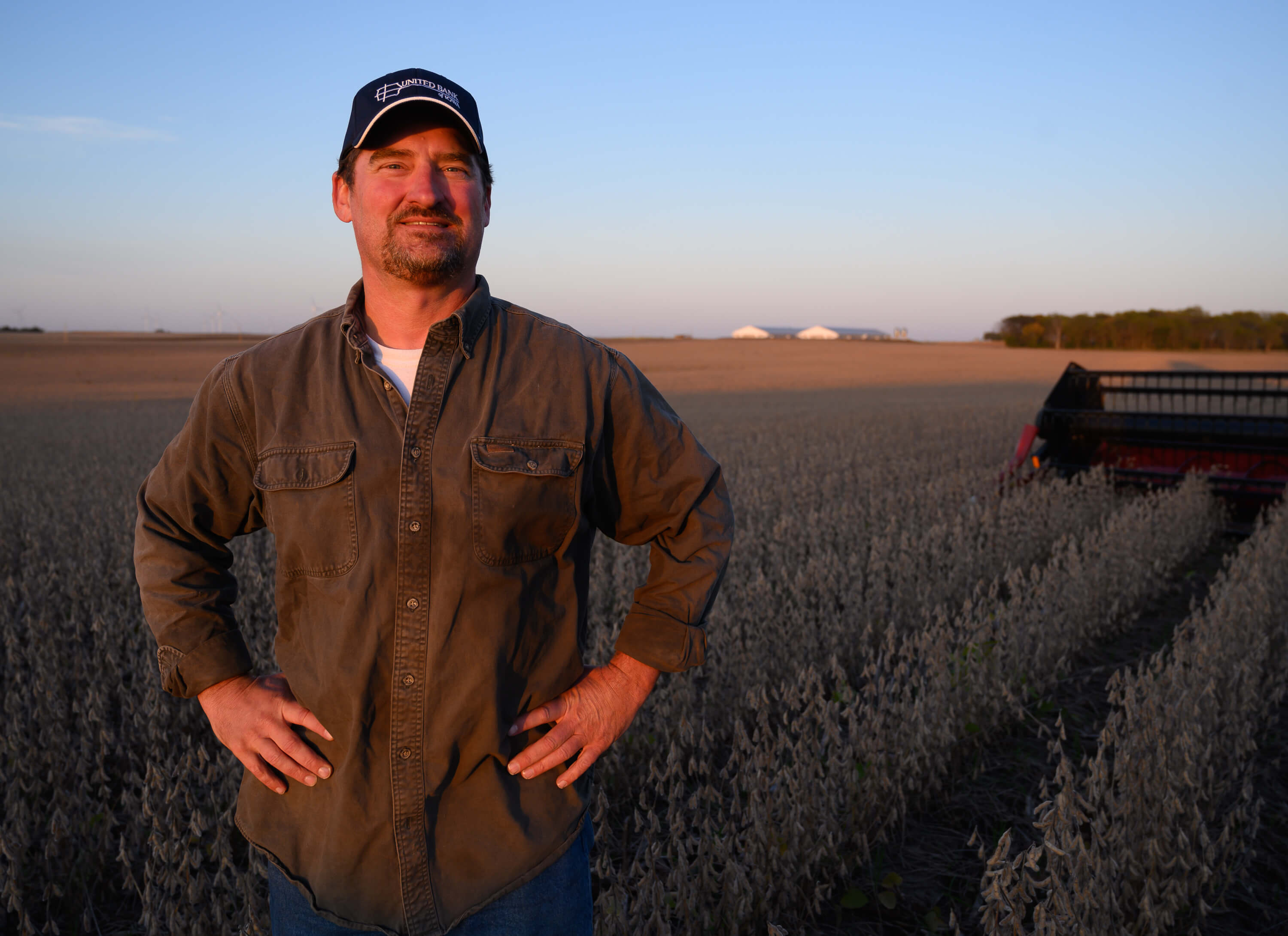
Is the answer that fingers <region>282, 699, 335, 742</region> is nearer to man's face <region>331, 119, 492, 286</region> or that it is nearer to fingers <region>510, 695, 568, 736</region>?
fingers <region>510, 695, 568, 736</region>

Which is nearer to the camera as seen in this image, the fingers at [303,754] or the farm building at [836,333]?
the fingers at [303,754]

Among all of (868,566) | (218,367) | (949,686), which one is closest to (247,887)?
(218,367)

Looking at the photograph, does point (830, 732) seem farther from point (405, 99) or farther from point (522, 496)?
point (405, 99)

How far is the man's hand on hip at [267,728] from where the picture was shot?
1711mm

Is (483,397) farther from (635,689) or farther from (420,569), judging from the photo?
(635,689)

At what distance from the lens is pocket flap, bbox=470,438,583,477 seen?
5.56ft

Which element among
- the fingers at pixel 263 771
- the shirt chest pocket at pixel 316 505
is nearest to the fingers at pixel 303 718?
the fingers at pixel 263 771

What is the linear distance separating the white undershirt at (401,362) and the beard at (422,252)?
0.16m

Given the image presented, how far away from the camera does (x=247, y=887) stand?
8.21 feet

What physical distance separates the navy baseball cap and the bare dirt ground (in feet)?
98.4

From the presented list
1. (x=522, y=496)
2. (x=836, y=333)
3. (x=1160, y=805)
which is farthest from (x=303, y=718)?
(x=836, y=333)

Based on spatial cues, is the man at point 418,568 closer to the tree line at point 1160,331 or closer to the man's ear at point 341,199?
the man's ear at point 341,199

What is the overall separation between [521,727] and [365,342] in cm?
89

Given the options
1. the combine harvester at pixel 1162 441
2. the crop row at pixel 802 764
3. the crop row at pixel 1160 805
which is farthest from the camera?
the combine harvester at pixel 1162 441
